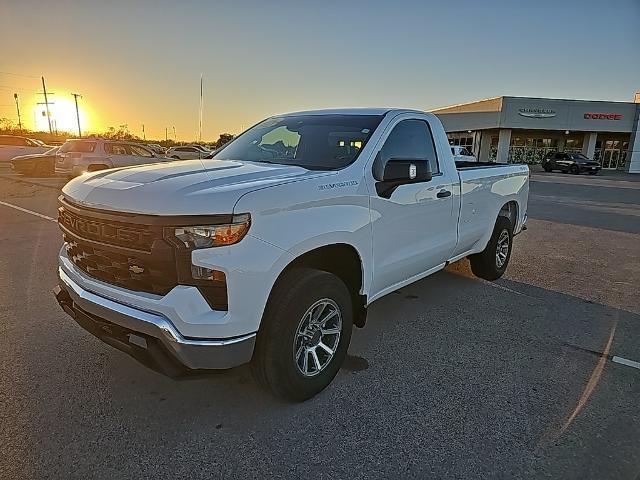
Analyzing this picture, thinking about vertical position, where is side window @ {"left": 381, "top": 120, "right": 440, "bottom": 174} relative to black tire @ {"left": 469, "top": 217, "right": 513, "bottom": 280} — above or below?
above

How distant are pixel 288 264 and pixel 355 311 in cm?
101

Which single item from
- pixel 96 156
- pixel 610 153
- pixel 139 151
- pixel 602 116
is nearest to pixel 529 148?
pixel 602 116

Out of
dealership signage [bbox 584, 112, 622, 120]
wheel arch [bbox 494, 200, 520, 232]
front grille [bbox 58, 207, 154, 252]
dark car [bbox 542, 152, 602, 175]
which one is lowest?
dark car [bbox 542, 152, 602, 175]

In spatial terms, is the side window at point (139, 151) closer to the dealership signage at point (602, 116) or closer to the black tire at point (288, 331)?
the black tire at point (288, 331)

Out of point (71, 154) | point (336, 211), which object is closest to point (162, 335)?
point (336, 211)

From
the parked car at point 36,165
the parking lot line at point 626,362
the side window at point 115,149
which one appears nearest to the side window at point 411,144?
the parking lot line at point 626,362

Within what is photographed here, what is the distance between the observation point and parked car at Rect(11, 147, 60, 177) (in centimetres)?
1930

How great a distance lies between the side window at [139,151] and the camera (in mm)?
16028

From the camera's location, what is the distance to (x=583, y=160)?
122 feet

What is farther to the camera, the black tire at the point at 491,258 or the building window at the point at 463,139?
the building window at the point at 463,139

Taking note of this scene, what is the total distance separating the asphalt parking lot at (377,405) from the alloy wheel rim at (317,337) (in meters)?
0.25

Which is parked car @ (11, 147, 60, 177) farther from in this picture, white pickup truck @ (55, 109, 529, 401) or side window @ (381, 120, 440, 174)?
side window @ (381, 120, 440, 174)

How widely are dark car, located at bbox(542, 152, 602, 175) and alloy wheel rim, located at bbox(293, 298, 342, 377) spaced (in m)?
40.5

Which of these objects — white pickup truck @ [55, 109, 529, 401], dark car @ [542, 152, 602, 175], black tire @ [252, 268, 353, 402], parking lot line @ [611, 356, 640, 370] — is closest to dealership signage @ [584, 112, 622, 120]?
dark car @ [542, 152, 602, 175]
